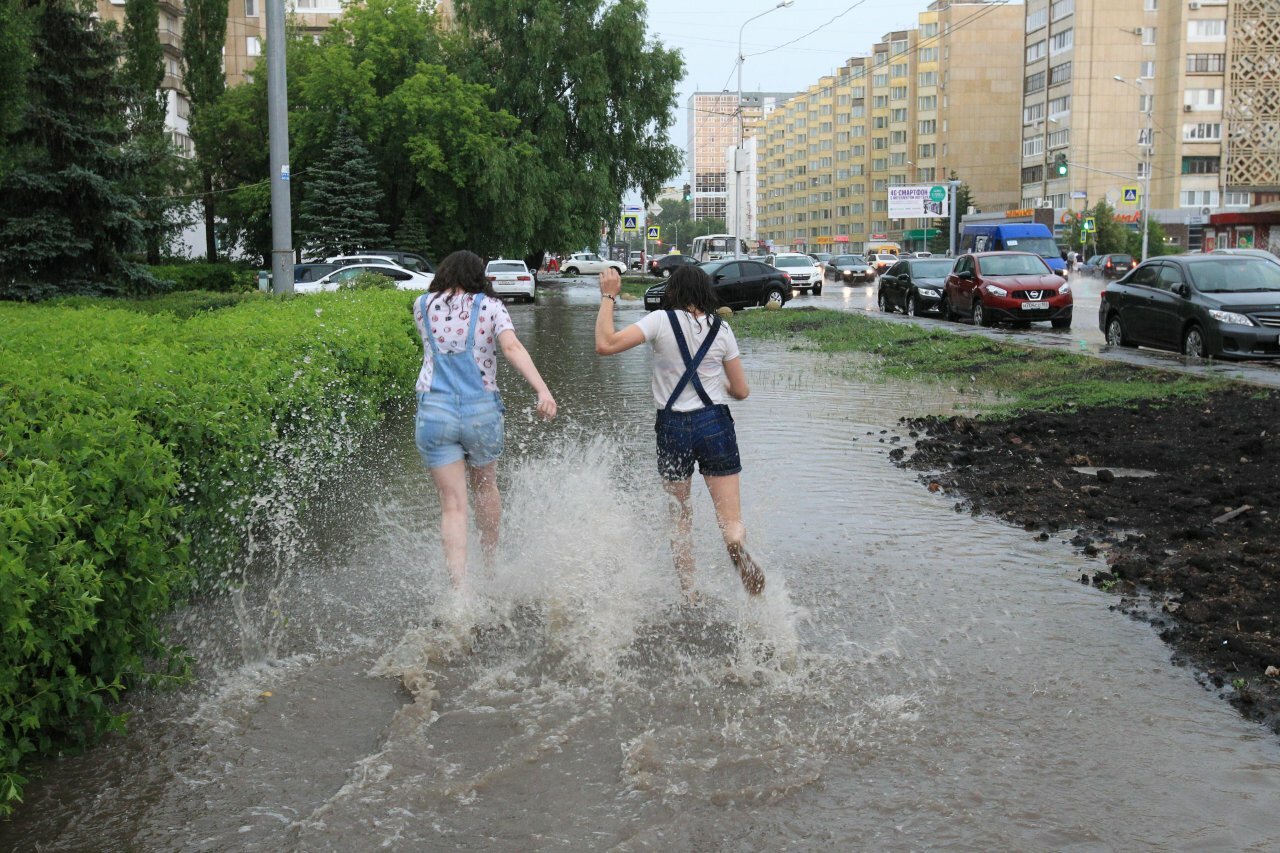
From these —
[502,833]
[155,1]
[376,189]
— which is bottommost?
[502,833]

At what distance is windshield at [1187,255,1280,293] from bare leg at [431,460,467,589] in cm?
1623

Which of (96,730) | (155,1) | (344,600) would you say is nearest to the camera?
(96,730)

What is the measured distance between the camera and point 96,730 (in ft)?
14.5

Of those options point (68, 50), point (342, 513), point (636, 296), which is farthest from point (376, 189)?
point (342, 513)

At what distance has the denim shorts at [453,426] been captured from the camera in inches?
231

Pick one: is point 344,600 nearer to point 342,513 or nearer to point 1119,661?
point 342,513

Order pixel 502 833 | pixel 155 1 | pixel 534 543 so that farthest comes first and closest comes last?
1. pixel 155 1
2. pixel 534 543
3. pixel 502 833

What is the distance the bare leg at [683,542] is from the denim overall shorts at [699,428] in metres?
0.24

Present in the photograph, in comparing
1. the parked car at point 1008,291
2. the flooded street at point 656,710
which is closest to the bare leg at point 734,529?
the flooded street at point 656,710

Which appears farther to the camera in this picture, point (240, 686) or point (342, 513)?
point (342, 513)

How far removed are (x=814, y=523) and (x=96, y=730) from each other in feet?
15.9

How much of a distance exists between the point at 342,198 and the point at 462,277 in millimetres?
36659

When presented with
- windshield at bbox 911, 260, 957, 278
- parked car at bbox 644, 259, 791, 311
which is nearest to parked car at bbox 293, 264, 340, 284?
parked car at bbox 644, 259, 791, 311

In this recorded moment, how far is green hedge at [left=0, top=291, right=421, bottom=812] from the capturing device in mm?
3771
